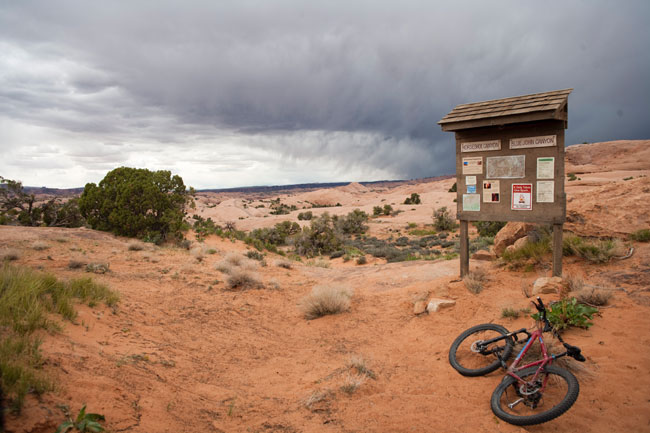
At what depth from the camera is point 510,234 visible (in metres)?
10.1

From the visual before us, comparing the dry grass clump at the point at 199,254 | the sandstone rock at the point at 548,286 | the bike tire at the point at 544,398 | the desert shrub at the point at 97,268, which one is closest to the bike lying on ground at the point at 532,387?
the bike tire at the point at 544,398

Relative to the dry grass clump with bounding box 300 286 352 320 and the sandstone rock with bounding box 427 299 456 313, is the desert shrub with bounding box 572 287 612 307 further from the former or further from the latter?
the dry grass clump with bounding box 300 286 352 320

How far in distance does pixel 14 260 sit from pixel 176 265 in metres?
4.02

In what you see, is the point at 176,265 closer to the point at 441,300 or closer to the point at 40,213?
the point at 441,300

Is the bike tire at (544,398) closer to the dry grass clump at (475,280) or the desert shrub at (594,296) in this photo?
the desert shrub at (594,296)

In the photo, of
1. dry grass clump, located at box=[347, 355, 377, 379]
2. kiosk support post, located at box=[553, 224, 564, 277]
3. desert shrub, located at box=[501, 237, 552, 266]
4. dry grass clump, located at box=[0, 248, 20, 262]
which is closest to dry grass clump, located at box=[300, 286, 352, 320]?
dry grass clump, located at box=[347, 355, 377, 379]

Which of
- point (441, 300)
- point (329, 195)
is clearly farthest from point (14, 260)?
point (329, 195)

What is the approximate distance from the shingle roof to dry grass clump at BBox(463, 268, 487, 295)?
3.19 m

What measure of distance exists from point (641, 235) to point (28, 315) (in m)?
10.7

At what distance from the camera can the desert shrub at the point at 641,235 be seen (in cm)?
741

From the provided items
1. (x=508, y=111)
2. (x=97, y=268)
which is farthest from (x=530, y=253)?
(x=97, y=268)

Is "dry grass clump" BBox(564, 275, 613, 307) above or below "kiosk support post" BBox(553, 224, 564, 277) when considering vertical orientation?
below

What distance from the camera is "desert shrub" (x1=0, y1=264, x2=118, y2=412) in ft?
9.80

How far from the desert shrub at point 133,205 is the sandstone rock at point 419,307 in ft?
43.1
